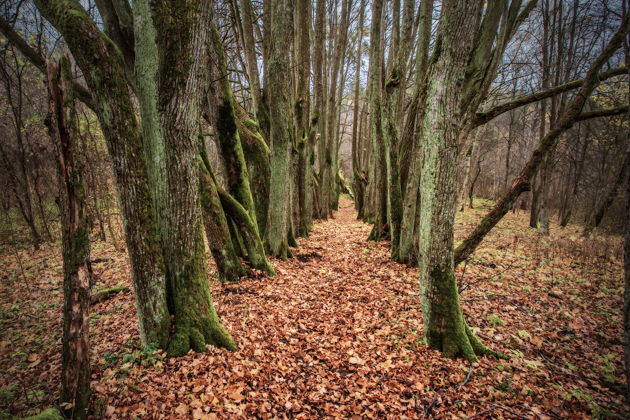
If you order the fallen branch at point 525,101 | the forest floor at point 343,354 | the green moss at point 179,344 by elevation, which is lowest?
the forest floor at point 343,354

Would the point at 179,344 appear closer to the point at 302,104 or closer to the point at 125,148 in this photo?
the point at 125,148

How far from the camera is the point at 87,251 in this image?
2.41 metres

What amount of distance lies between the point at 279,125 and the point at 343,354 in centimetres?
524

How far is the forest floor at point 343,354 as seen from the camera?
2.85m

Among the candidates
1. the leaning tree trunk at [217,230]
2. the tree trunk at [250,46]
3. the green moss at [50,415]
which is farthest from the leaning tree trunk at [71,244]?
the tree trunk at [250,46]

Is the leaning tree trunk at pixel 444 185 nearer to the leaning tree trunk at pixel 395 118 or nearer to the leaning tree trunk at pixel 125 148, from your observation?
the leaning tree trunk at pixel 125 148

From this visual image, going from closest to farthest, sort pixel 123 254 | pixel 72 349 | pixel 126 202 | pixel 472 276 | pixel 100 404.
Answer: pixel 72 349, pixel 100 404, pixel 126 202, pixel 472 276, pixel 123 254

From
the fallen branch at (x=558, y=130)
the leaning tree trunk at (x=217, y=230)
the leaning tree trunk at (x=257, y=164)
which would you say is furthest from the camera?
the leaning tree trunk at (x=257, y=164)

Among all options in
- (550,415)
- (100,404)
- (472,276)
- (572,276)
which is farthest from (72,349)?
(572,276)

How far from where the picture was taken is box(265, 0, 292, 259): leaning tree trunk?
241 inches

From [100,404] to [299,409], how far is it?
6.50 ft

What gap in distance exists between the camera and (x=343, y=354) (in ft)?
12.3

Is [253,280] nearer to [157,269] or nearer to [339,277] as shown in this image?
[339,277]

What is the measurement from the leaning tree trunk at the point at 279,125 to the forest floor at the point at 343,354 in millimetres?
1095
